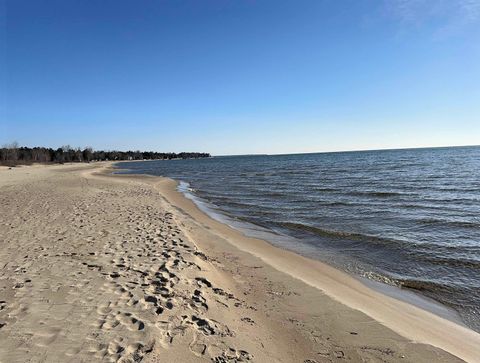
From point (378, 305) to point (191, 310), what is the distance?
3936 mm

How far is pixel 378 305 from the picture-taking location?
6648 mm

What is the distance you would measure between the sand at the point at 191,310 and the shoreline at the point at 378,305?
31 millimetres

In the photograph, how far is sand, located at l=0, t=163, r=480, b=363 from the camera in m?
4.44

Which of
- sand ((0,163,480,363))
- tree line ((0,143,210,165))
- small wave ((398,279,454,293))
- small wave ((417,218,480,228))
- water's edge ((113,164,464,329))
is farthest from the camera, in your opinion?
tree line ((0,143,210,165))

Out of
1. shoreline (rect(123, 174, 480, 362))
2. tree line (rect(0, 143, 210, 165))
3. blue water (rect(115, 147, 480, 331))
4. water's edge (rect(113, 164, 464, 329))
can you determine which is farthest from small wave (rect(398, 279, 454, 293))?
tree line (rect(0, 143, 210, 165))

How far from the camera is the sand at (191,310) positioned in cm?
444

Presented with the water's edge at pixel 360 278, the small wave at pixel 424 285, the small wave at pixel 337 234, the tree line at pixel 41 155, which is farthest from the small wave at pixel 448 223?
the tree line at pixel 41 155

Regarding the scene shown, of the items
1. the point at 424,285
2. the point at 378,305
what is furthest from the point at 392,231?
the point at 378,305

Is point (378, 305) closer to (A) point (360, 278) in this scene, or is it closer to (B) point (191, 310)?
(A) point (360, 278)

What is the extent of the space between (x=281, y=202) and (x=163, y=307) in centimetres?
1618

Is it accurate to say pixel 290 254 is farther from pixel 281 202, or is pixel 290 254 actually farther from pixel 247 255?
pixel 281 202

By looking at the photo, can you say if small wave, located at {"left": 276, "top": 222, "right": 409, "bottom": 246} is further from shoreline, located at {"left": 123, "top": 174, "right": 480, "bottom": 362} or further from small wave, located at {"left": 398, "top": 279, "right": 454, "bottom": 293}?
small wave, located at {"left": 398, "top": 279, "right": 454, "bottom": 293}

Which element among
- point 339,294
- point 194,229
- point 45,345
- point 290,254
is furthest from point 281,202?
point 45,345

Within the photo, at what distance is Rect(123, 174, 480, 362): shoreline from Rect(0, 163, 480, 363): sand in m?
0.03
